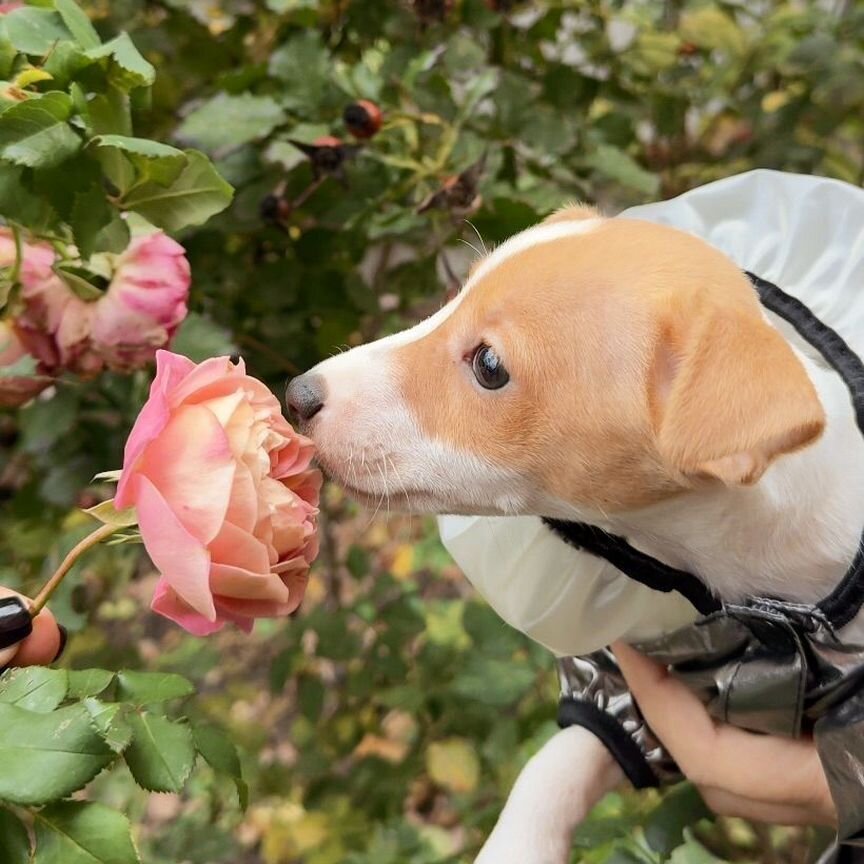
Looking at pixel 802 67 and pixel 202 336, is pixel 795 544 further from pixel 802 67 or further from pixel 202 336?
pixel 802 67

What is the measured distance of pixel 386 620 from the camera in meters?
1.01

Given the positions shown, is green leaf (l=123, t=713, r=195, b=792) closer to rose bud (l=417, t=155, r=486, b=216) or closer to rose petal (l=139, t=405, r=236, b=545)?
rose petal (l=139, t=405, r=236, b=545)

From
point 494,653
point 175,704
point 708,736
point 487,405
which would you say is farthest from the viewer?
point 494,653

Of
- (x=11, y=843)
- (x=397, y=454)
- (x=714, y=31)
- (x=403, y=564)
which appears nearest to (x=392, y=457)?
(x=397, y=454)

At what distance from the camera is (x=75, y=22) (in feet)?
1.48

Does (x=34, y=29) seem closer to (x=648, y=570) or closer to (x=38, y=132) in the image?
(x=38, y=132)

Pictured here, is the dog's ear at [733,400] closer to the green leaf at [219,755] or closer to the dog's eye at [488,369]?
the dog's eye at [488,369]

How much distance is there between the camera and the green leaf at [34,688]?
34 cm

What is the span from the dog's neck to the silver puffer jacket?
2cm

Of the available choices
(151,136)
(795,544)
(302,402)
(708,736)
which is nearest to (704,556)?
(795,544)

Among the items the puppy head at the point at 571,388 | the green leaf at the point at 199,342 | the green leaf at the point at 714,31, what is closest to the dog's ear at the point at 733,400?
the puppy head at the point at 571,388

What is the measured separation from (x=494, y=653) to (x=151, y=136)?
0.65 m

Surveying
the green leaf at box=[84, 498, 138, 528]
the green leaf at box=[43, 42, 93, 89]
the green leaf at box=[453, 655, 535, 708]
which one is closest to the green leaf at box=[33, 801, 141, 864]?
the green leaf at box=[84, 498, 138, 528]

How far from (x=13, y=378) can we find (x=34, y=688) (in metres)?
0.22
